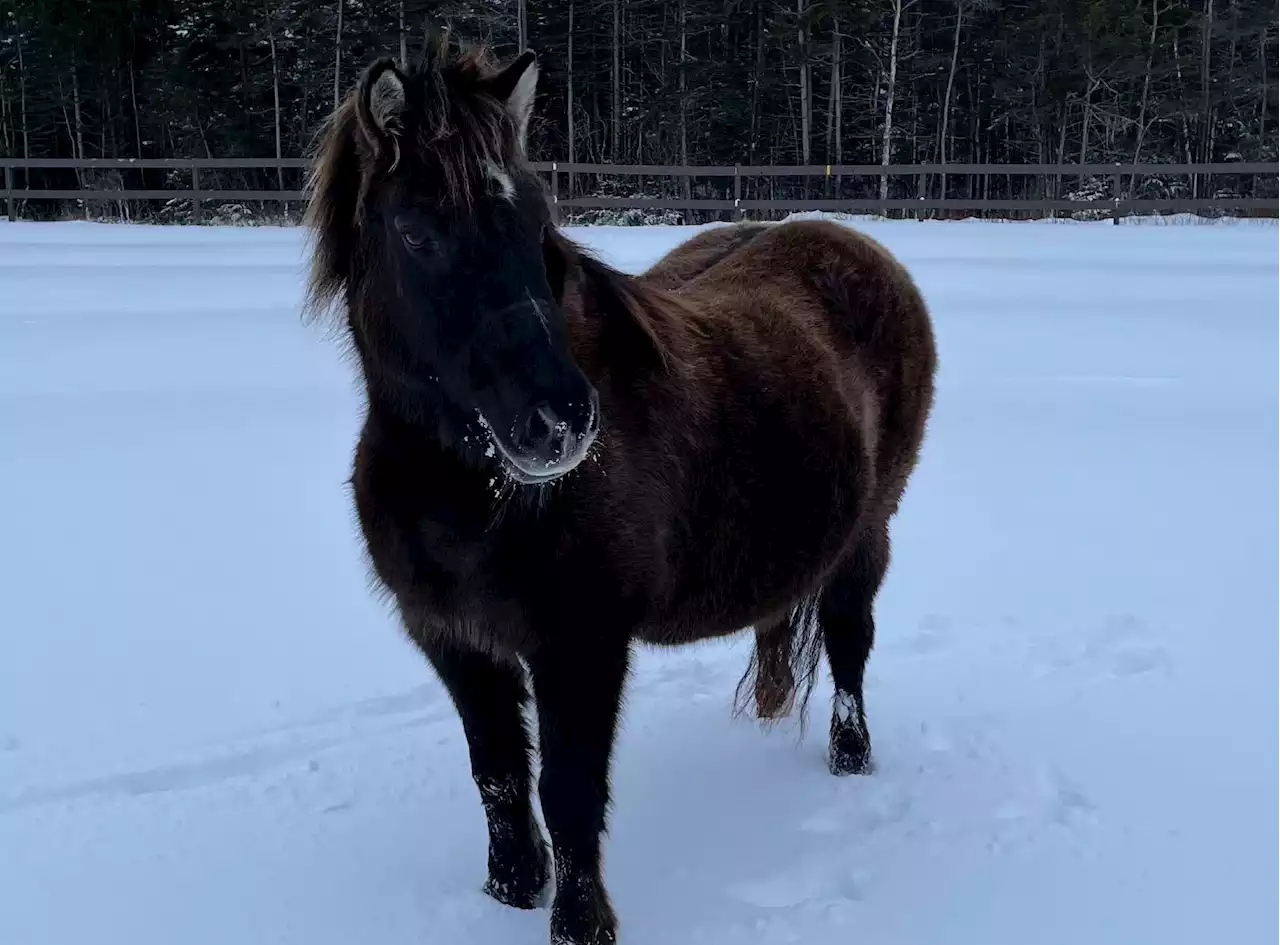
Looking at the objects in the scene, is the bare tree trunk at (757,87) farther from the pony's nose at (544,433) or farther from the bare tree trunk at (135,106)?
the pony's nose at (544,433)

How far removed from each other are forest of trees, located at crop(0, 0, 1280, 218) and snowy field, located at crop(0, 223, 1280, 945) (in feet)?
77.9

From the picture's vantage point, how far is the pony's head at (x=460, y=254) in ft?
5.40

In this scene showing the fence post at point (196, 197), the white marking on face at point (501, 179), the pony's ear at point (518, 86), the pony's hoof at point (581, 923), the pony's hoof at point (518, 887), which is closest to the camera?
the white marking on face at point (501, 179)

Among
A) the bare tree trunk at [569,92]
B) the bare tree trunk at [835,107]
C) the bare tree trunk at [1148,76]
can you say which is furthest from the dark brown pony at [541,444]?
the bare tree trunk at [1148,76]

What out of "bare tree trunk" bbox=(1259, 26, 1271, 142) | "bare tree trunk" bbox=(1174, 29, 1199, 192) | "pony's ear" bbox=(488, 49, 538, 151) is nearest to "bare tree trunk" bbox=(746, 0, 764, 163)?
"bare tree trunk" bbox=(1174, 29, 1199, 192)

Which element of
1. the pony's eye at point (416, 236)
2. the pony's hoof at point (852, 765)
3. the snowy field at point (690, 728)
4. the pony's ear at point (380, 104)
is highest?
the pony's ear at point (380, 104)

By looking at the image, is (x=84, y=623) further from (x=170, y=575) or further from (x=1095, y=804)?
(x=1095, y=804)

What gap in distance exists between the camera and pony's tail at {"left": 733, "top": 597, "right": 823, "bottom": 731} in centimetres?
300

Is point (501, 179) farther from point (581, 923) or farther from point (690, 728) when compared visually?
point (690, 728)

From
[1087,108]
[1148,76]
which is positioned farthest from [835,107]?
[1148,76]

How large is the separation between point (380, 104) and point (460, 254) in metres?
0.30

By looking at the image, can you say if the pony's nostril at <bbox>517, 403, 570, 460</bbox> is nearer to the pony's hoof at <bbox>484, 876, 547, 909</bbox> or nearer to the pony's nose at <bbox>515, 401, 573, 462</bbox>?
the pony's nose at <bbox>515, 401, 573, 462</bbox>

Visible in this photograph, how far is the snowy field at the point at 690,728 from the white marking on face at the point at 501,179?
157cm

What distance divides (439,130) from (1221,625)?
3.22 meters
